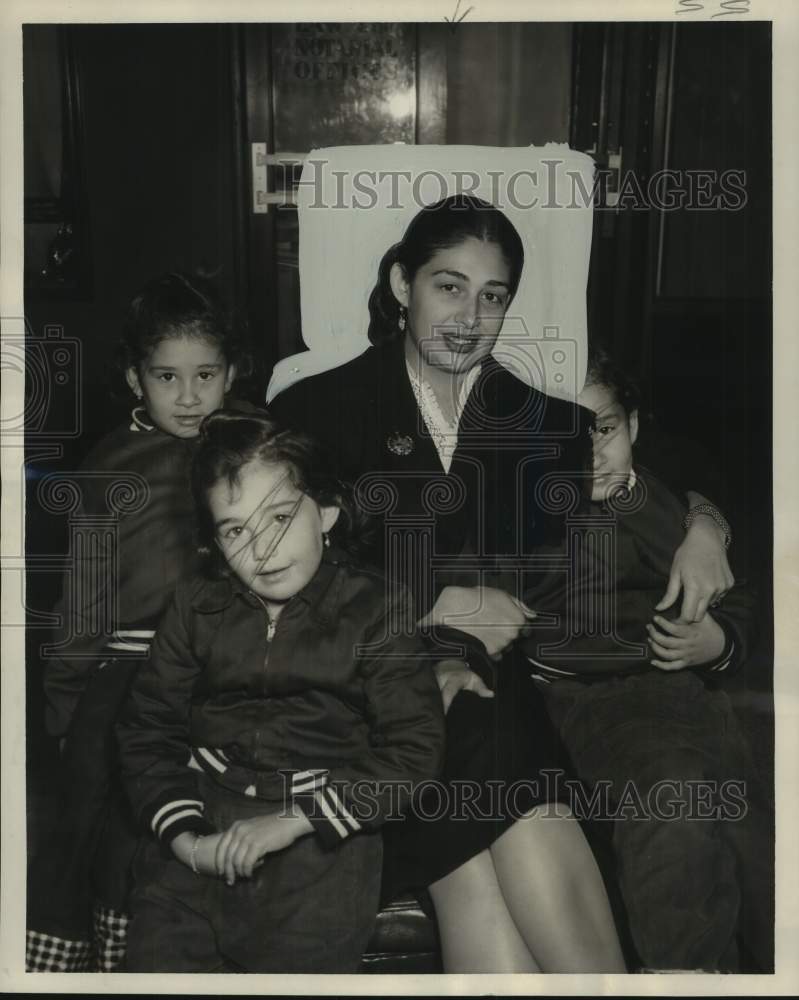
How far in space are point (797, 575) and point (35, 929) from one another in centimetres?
119

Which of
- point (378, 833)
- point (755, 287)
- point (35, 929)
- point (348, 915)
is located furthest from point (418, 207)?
point (35, 929)

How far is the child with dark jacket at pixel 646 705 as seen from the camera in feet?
4.22

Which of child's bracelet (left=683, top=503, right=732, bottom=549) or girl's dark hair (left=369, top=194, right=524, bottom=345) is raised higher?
girl's dark hair (left=369, top=194, right=524, bottom=345)

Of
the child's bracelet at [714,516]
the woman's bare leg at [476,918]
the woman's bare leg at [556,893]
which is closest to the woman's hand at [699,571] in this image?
the child's bracelet at [714,516]

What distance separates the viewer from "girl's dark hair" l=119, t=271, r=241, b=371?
128cm

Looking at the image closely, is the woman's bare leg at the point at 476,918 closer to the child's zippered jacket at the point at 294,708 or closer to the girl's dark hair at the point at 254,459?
the child's zippered jacket at the point at 294,708

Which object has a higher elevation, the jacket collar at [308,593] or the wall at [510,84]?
the wall at [510,84]

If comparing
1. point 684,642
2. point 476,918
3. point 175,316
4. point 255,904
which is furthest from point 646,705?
point 175,316

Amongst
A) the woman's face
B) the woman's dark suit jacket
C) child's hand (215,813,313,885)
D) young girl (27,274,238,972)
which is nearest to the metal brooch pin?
the woman's dark suit jacket

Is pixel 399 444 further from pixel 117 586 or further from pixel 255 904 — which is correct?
pixel 255 904

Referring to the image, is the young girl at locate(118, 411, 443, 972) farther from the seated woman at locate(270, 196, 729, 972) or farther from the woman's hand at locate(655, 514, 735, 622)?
the woman's hand at locate(655, 514, 735, 622)

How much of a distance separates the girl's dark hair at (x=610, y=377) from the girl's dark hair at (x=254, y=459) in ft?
1.23

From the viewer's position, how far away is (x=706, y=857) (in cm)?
129

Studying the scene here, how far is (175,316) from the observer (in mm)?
1280
